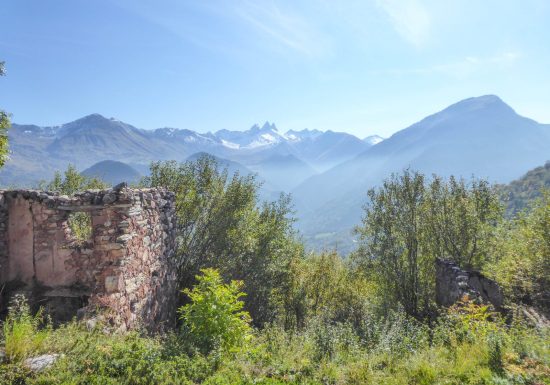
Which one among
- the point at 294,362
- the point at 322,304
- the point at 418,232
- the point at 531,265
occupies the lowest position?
the point at 322,304

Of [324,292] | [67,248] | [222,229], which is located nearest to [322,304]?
[324,292]

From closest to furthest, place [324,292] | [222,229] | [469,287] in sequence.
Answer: [469,287] → [222,229] → [324,292]

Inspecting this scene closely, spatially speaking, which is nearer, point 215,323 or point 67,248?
point 215,323

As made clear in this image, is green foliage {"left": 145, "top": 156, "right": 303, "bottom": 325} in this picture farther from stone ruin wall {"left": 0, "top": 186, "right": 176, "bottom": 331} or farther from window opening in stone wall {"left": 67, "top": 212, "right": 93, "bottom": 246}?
stone ruin wall {"left": 0, "top": 186, "right": 176, "bottom": 331}

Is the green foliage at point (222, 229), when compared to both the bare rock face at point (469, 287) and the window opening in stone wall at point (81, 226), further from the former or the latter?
the bare rock face at point (469, 287)

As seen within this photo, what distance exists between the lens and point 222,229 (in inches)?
686

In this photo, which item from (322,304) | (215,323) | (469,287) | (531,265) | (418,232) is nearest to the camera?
(215,323)

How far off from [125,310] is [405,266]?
14.5 m

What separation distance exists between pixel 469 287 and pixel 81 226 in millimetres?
18323

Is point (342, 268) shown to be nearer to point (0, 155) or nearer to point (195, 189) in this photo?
point (195, 189)

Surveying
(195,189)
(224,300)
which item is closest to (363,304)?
(195,189)

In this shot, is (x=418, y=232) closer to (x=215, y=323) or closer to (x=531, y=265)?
(x=531, y=265)

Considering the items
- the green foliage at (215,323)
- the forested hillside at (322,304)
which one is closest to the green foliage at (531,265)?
the forested hillside at (322,304)

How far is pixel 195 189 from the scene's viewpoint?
17.9 m
